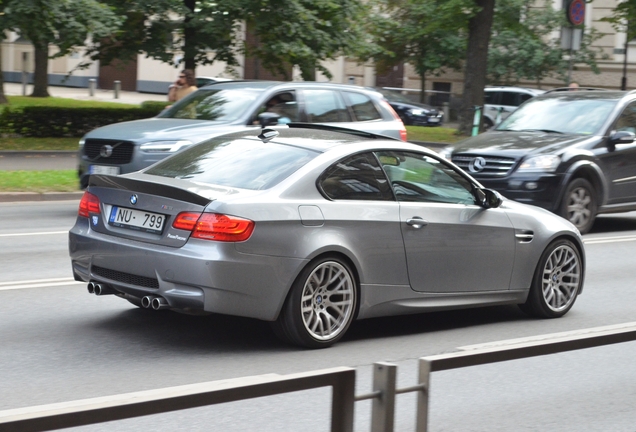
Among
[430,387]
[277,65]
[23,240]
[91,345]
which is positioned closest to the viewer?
[430,387]

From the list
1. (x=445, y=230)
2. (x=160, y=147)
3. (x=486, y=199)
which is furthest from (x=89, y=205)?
(x=160, y=147)

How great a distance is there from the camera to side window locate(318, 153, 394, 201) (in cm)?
684

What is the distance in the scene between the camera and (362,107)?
47.4 ft

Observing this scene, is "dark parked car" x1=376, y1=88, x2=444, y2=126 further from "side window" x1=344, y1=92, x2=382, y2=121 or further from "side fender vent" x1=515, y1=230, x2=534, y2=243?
"side fender vent" x1=515, y1=230, x2=534, y2=243

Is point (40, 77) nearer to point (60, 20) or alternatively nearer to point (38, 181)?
point (60, 20)

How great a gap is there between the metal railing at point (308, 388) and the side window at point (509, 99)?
34.7m

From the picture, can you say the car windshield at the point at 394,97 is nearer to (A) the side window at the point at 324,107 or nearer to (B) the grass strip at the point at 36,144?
(B) the grass strip at the point at 36,144

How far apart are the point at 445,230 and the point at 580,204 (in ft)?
22.7

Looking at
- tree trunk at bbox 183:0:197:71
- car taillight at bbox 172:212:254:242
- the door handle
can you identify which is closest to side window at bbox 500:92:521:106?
tree trunk at bbox 183:0:197:71

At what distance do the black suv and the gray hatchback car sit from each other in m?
1.40

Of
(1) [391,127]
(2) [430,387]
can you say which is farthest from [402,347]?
(1) [391,127]

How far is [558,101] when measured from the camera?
15031mm

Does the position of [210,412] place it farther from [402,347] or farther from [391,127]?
[391,127]

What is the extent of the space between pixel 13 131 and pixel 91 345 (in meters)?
18.1
